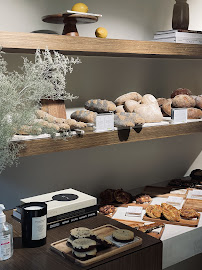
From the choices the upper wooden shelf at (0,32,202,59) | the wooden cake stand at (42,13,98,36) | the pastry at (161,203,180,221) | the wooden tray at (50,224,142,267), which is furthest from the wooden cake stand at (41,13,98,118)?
the pastry at (161,203,180,221)

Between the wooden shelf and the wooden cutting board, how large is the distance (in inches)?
18.4

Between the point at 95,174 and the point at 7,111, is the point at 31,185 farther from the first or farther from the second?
the point at 7,111

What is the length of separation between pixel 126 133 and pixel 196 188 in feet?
3.37

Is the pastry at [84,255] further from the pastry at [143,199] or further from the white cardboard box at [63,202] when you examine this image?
the pastry at [143,199]

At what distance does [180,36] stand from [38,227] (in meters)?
1.47

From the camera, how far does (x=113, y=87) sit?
2.54m

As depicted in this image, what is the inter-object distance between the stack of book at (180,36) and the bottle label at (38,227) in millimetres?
1400

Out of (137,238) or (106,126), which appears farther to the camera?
(106,126)

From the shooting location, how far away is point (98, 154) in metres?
2.61

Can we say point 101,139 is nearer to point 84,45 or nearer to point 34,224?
point 84,45

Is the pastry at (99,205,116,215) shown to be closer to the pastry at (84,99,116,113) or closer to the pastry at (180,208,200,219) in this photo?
the pastry at (180,208,200,219)

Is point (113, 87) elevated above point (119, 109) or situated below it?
above

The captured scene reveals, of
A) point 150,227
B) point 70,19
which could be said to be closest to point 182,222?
point 150,227

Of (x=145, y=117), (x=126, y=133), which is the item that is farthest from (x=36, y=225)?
(x=145, y=117)
